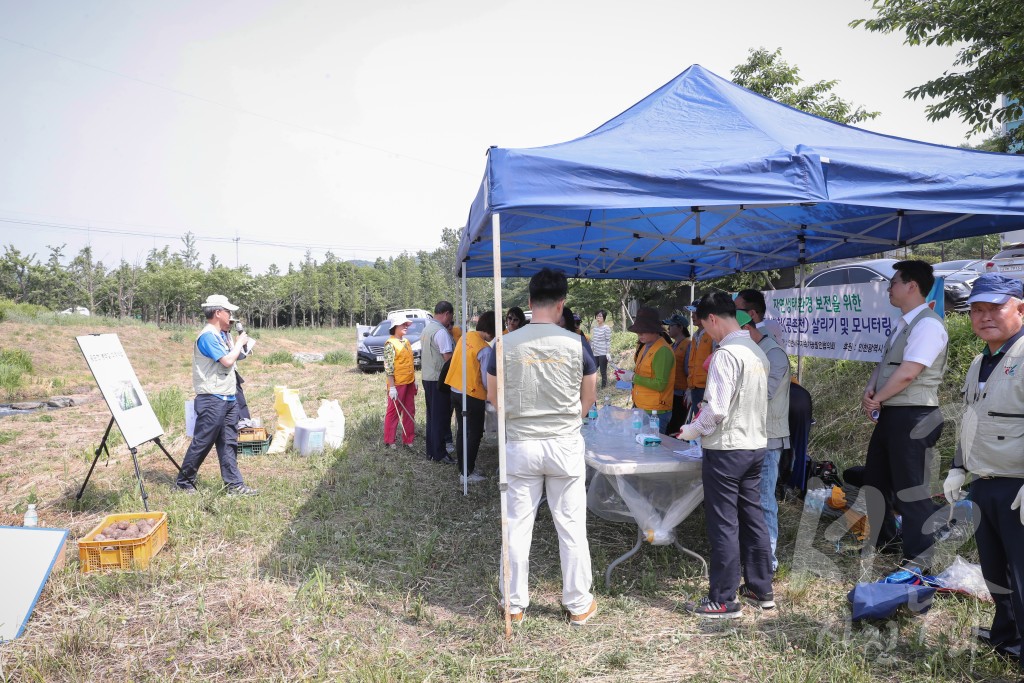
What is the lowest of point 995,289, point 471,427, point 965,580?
point 965,580

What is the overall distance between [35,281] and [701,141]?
169ft

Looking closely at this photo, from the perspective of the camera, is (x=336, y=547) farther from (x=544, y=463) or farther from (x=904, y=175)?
(x=904, y=175)

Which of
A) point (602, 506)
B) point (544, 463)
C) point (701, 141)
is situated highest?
point (701, 141)

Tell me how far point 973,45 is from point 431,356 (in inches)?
266

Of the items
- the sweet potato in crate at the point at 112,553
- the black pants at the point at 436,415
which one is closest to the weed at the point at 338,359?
the black pants at the point at 436,415

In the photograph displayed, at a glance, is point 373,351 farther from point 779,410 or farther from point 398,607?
point 779,410

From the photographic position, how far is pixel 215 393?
455cm

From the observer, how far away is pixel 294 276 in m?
45.7

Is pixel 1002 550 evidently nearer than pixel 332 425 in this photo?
Yes

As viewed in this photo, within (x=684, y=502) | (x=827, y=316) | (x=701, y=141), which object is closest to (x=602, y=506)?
(x=684, y=502)

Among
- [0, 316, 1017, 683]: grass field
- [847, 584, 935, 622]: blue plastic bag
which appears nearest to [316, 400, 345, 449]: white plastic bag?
[0, 316, 1017, 683]: grass field

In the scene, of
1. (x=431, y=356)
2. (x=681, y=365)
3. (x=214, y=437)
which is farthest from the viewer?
(x=431, y=356)

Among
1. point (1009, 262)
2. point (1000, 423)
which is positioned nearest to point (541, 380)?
point (1000, 423)

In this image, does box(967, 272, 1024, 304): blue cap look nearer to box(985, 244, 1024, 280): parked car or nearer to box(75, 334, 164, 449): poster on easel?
box(75, 334, 164, 449): poster on easel
